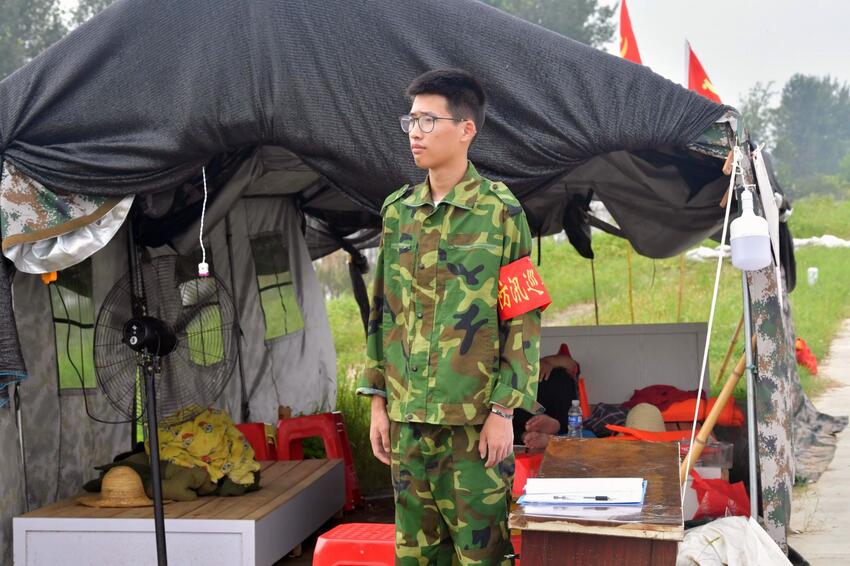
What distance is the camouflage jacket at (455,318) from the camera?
3053mm

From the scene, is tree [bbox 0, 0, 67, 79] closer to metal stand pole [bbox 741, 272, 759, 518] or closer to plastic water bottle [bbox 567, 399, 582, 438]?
plastic water bottle [bbox 567, 399, 582, 438]

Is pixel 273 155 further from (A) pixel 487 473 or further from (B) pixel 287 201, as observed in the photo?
(A) pixel 487 473

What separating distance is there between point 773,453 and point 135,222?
3.68 meters

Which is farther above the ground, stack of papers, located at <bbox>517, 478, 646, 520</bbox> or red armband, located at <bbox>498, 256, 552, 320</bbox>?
red armband, located at <bbox>498, 256, 552, 320</bbox>

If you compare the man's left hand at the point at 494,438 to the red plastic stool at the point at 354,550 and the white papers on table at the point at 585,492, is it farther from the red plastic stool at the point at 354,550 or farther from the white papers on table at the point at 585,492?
the red plastic stool at the point at 354,550

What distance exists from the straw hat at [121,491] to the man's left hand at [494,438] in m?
2.99

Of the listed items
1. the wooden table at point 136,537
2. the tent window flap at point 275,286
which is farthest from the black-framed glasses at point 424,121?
the tent window flap at point 275,286

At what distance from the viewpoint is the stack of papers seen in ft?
9.73

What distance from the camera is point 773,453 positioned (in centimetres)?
477

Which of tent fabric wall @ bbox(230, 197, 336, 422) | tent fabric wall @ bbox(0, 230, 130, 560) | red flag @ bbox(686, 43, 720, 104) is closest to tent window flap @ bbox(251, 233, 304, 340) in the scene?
tent fabric wall @ bbox(230, 197, 336, 422)

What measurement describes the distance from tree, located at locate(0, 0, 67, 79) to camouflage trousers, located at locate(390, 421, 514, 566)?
24703 millimetres

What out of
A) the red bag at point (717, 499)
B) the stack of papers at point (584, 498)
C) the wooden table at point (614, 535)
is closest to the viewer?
the wooden table at point (614, 535)

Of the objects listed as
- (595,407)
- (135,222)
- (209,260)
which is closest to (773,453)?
(595,407)

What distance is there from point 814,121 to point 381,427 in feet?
109
